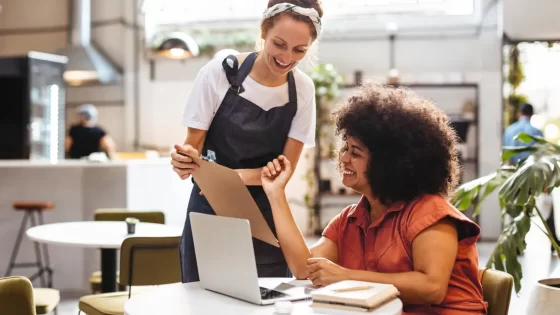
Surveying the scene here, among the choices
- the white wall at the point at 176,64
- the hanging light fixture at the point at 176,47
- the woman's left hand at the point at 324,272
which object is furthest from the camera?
the white wall at the point at 176,64

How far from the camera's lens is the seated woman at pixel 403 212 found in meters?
1.73

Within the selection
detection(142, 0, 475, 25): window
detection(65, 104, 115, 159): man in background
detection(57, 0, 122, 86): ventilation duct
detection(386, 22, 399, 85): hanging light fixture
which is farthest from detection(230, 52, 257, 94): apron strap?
detection(57, 0, 122, 86): ventilation duct

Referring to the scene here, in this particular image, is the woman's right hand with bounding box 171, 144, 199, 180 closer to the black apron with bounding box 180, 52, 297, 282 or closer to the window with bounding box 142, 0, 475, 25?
the black apron with bounding box 180, 52, 297, 282

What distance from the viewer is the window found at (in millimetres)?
9984

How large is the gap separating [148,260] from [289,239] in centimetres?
149

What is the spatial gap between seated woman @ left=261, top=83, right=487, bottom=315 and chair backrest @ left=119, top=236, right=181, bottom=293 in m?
1.42

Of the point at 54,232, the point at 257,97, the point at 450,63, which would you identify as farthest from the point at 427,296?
the point at 450,63

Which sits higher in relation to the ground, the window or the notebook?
the window

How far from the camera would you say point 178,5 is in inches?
432

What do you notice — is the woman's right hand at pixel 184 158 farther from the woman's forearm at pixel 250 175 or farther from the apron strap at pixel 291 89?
the apron strap at pixel 291 89

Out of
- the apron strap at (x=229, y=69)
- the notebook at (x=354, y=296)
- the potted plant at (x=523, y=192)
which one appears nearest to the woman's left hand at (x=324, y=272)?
the notebook at (x=354, y=296)

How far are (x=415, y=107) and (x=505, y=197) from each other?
123 centimetres

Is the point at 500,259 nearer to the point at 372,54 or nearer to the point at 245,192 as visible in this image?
the point at 245,192

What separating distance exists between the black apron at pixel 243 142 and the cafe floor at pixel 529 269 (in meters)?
2.26
